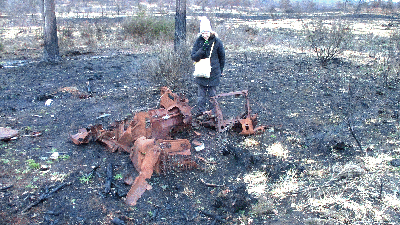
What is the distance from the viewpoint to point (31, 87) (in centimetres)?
825

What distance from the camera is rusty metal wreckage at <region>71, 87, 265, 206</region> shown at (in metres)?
4.30

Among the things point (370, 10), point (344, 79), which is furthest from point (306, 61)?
point (370, 10)

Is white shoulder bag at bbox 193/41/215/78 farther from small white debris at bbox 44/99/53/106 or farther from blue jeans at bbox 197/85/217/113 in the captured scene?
small white debris at bbox 44/99/53/106

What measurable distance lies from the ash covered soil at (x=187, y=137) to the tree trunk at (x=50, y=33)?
94 centimetres

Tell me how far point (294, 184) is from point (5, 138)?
4367mm

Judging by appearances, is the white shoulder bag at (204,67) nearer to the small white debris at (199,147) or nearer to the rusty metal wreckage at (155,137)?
the rusty metal wreckage at (155,137)

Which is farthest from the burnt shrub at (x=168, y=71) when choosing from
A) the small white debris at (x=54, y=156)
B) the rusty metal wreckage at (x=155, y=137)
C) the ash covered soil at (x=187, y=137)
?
the small white debris at (x=54, y=156)

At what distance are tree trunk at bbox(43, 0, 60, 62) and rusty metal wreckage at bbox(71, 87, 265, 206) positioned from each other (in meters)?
6.40

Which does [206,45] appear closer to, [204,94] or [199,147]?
[204,94]

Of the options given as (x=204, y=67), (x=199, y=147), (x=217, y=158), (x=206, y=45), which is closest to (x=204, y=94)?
(x=204, y=67)

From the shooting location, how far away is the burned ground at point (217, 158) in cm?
381

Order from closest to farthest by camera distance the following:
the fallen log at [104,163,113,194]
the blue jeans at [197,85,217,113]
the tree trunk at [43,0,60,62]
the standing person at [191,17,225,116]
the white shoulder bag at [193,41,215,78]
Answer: the fallen log at [104,163,113,194]
the standing person at [191,17,225,116]
the white shoulder bag at [193,41,215,78]
the blue jeans at [197,85,217,113]
the tree trunk at [43,0,60,62]

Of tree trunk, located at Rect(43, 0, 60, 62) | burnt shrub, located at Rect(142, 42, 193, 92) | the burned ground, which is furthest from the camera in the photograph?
tree trunk, located at Rect(43, 0, 60, 62)

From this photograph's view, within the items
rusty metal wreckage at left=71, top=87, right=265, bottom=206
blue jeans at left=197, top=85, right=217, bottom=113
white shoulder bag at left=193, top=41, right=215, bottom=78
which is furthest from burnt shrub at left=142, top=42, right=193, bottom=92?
rusty metal wreckage at left=71, top=87, right=265, bottom=206
